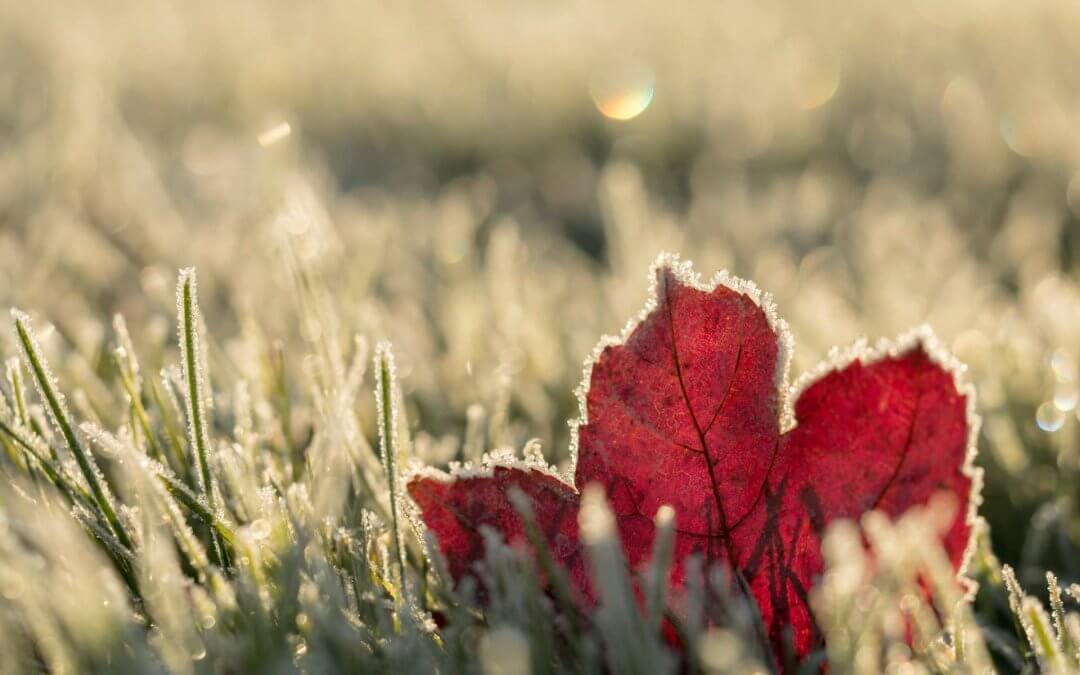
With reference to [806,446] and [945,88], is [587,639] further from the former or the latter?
[945,88]

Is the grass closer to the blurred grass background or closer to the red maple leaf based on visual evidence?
the red maple leaf

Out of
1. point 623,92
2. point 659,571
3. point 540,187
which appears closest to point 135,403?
point 659,571

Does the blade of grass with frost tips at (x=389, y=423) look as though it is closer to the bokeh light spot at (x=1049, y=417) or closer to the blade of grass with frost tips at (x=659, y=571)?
the blade of grass with frost tips at (x=659, y=571)

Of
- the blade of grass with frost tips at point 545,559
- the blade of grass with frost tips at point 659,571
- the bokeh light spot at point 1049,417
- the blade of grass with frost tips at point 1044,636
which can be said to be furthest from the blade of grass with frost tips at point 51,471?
the bokeh light spot at point 1049,417

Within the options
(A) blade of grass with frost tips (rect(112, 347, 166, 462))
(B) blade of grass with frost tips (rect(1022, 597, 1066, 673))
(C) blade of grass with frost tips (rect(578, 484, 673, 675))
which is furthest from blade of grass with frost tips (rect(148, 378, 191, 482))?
(B) blade of grass with frost tips (rect(1022, 597, 1066, 673))

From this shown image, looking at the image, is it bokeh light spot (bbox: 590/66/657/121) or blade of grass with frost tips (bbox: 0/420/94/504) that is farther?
bokeh light spot (bbox: 590/66/657/121)

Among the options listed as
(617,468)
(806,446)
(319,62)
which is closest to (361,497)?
(617,468)
